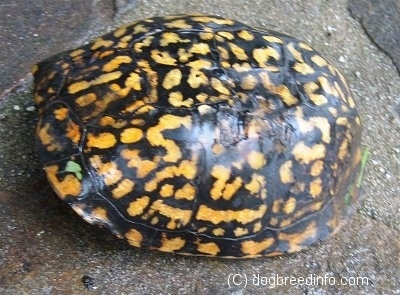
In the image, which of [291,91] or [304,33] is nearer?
[291,91]

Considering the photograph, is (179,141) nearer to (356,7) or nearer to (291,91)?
(291,91)

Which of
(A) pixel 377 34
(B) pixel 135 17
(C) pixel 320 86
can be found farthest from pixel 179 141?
(A) pixel 377 34

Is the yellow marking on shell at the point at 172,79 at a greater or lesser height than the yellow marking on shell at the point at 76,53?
greater

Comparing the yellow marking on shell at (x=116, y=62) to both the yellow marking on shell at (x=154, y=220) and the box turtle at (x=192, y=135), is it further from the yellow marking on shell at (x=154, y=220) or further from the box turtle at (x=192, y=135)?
the yellow marking on shell at (x=154, y=220)

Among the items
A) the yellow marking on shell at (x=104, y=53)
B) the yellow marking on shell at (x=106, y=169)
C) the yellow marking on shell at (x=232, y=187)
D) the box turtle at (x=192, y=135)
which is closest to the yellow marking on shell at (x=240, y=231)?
the box turtle at (x=192, y=135)

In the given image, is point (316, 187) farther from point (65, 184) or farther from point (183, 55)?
point (65, 184)

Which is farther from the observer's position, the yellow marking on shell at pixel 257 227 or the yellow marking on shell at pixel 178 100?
the yellow marking on shell at pixel 257 227

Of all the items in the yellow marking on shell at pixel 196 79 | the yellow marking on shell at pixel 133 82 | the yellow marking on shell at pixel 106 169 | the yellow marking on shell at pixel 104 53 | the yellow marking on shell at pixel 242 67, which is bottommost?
the yellow marking on shell at pixel 106 169

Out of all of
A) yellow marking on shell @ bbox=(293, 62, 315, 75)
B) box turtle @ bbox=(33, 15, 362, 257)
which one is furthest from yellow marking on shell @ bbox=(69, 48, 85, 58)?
yellow marking on shell @ bbox=(293, 62, 315, 75)

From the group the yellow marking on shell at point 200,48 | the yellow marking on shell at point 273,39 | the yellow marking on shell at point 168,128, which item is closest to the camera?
the yellow marking on shell at point 168,128
